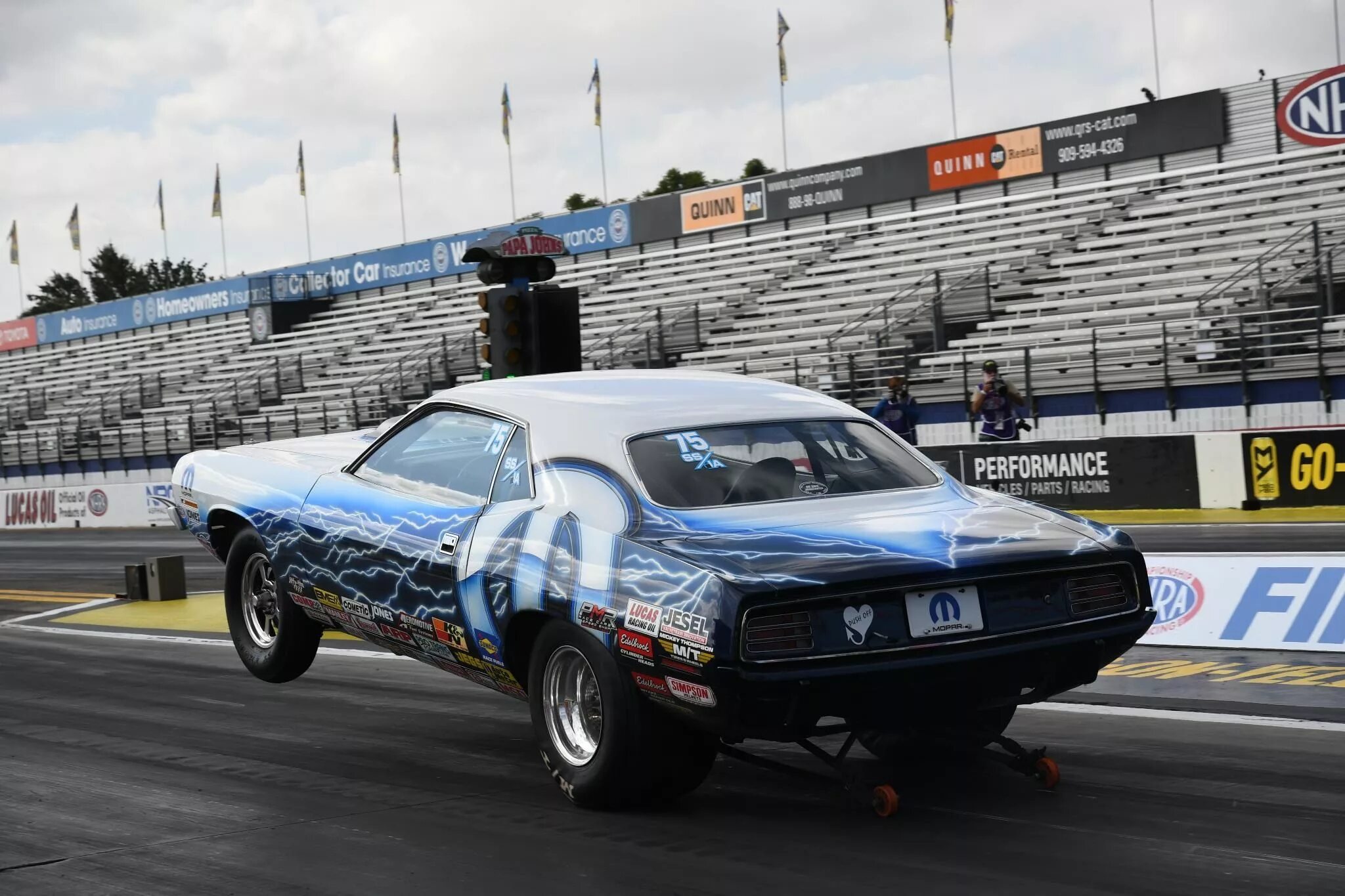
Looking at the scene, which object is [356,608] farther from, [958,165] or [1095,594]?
[958,165]

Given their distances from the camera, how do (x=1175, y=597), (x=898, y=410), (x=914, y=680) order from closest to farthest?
(x=914, y=680) → (x=1175, y=597) → (x=898, y=410)

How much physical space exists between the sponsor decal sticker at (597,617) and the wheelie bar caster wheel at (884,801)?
1122mm

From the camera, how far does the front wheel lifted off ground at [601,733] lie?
16.5 feet

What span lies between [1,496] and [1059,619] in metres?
36.9

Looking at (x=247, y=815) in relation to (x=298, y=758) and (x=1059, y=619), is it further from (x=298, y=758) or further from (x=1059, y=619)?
(x=1059, y=619)

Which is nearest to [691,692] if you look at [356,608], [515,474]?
[515,474]

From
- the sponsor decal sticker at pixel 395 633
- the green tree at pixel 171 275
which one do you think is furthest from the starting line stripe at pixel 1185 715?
the green tree at pixel 171 275

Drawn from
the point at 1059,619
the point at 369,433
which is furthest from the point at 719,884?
the point at 369,433

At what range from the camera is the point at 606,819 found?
530 centimetres

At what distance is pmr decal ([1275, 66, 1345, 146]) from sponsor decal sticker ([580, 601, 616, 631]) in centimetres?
2646

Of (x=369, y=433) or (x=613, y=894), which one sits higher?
(x=369, y=433)

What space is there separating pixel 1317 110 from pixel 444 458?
26116mm

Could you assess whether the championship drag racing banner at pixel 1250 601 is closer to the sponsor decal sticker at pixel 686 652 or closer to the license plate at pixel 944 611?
the license plate at pixel 944 611

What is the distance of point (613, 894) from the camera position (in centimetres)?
440
